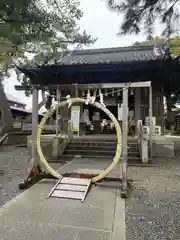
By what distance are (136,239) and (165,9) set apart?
283 cm

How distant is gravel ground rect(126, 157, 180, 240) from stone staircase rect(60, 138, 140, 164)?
230 centimetres

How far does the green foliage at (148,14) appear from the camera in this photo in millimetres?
2885

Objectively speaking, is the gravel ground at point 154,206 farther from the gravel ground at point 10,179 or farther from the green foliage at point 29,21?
the green foliage at point 29,21

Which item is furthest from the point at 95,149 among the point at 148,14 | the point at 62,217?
the point at 148,14

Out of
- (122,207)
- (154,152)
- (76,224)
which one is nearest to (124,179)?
(122,207)

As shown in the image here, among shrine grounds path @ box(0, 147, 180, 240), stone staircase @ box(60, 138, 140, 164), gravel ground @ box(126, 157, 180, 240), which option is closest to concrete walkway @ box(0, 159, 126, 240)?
shrine grounds path @ box(0, 147, 180, 240)

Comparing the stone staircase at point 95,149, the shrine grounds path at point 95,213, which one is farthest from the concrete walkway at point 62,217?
the stone staircase at point 95,149

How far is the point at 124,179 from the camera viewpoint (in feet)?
15.1

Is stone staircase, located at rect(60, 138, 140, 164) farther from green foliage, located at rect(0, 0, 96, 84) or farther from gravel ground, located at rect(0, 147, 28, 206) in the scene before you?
green foliage, located at rect(0, 0, 96, 84)

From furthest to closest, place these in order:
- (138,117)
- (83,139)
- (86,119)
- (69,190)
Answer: (86,119) < (138,117) < (83,139) < (69,190)

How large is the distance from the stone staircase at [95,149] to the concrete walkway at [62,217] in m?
4.07

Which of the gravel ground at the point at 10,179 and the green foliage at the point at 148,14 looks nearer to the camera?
the green foliage at the point at 148,14

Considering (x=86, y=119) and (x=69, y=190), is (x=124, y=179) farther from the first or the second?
(x=86, y=119)

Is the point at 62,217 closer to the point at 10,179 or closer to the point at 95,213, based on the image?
the point at 95,213
